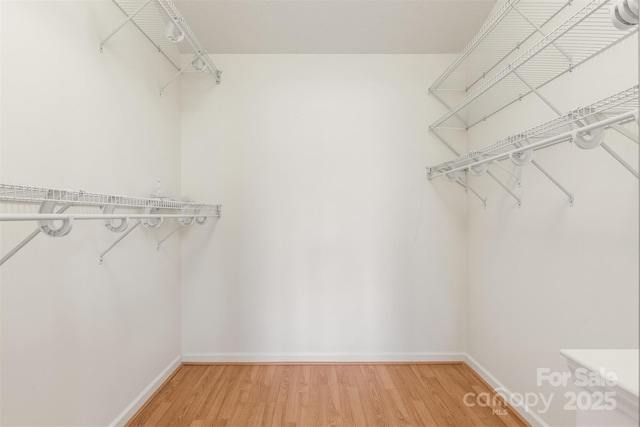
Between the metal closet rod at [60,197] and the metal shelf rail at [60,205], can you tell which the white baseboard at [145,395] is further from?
the metal closet rod at [60,197]

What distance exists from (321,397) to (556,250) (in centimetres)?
152

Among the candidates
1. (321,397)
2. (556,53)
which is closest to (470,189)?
(556,53)

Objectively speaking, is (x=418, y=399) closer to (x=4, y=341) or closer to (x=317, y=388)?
(x=317, y=388)

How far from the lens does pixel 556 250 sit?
140cm

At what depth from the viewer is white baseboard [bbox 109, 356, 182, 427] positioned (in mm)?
1560

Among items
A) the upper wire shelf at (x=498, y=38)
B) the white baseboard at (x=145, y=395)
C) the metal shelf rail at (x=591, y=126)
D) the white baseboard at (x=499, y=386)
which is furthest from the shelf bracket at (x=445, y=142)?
the white baseboard at (x=145, y=395)

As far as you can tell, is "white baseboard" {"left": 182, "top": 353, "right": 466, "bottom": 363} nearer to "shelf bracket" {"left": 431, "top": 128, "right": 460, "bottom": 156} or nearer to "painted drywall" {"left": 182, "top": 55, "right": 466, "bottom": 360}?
"painted drywall" {"left": 182, "top": 55, "right": 466, "bottom": 360}

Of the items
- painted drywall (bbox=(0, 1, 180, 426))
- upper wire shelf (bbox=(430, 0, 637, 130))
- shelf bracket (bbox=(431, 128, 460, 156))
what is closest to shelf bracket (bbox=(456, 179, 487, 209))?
shelf bracket (bbox=(431, 128, 460, 156))

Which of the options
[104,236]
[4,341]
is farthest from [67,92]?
[4,341]

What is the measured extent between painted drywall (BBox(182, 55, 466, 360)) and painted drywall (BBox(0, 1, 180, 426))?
431mm

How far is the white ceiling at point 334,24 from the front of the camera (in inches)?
74.9

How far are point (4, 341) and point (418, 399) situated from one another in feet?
6.45

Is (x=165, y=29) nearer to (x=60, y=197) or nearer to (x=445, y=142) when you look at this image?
(x=60, y=197)

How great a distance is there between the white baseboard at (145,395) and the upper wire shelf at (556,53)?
2.50 meters
